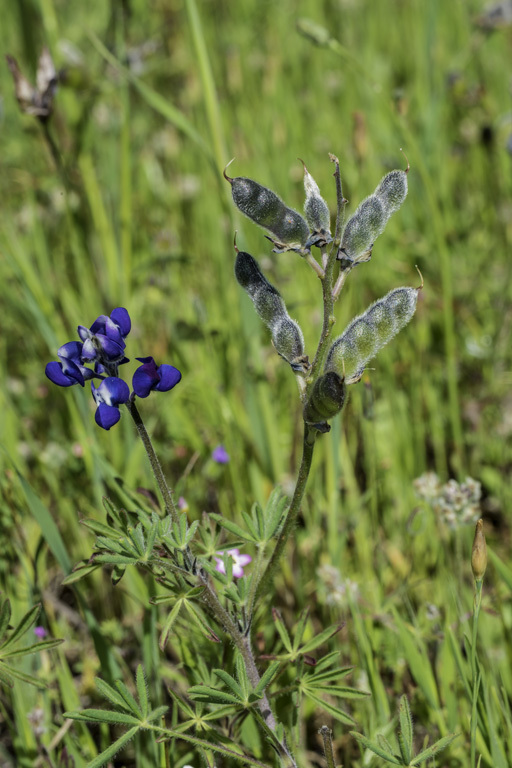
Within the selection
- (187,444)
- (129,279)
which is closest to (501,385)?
(187,444)

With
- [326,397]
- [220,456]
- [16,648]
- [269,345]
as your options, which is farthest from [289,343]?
[269,345]

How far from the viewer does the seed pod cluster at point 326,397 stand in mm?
1266

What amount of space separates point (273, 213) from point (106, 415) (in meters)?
0.51

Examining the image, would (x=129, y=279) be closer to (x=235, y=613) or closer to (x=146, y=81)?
(x=235, y=613)

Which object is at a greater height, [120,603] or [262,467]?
[262,467]

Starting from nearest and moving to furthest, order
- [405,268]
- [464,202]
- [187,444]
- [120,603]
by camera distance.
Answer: [120,603], [187,444], [405,268], [464,202]

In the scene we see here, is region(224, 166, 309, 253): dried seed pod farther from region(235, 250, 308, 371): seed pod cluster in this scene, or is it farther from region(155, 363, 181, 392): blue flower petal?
region(155, 363, 181, 392): blue flower petal

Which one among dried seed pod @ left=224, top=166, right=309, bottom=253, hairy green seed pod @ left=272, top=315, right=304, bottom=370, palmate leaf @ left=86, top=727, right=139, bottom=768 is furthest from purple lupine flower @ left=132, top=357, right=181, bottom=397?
palmate leaf @ left=86, top=727, right=139, bottom=768

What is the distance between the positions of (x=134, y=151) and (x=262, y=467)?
2.50m

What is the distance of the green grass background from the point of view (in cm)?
204

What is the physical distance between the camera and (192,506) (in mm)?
2545

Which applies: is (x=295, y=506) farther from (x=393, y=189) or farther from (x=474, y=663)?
(x=393, y=189)

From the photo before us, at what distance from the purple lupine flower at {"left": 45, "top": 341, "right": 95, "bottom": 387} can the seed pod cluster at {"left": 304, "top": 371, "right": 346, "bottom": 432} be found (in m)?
0.41

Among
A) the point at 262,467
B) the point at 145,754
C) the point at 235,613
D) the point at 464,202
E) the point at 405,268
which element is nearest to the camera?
the point at 235,613
